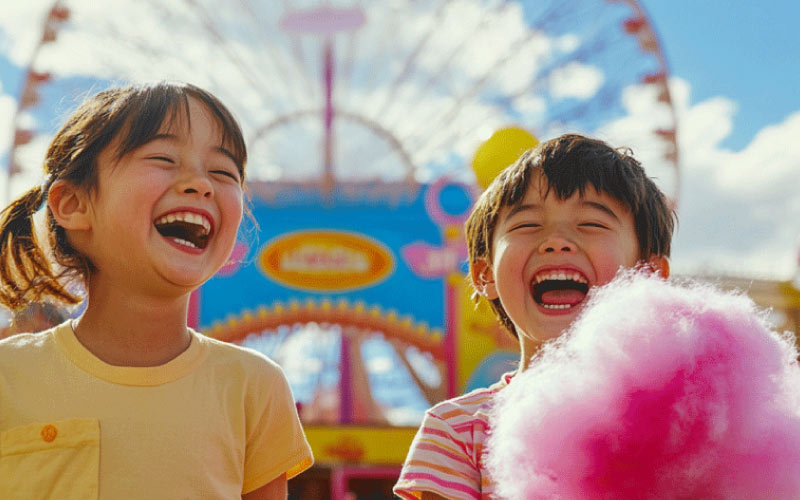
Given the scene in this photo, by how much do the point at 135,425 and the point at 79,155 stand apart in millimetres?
443

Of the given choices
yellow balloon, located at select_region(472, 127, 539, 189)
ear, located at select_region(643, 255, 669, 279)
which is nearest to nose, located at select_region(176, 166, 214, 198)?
ear, located at select_region(643, 255, 669, 279)

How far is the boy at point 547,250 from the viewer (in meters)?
1.13

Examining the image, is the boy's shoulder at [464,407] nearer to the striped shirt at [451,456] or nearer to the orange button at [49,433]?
the striped shirt at [451,456]

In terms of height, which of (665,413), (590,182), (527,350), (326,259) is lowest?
(665,413)

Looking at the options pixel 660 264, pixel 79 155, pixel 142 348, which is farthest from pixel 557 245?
pixel 79 155

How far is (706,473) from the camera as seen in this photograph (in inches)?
30.4

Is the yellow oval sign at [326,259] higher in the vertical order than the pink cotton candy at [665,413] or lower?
higher

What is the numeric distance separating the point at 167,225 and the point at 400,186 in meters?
5.78

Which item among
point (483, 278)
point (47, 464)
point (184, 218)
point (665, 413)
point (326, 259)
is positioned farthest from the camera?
point (326, 259)

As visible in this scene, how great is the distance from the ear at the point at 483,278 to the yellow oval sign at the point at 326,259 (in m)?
5.34

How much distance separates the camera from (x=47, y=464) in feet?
3.59

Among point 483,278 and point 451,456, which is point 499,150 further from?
point 451,456

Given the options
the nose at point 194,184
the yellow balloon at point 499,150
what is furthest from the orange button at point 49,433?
the yellow balloon at point 499,150

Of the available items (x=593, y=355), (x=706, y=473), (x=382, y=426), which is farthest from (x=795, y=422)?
(x=382, y=426)
